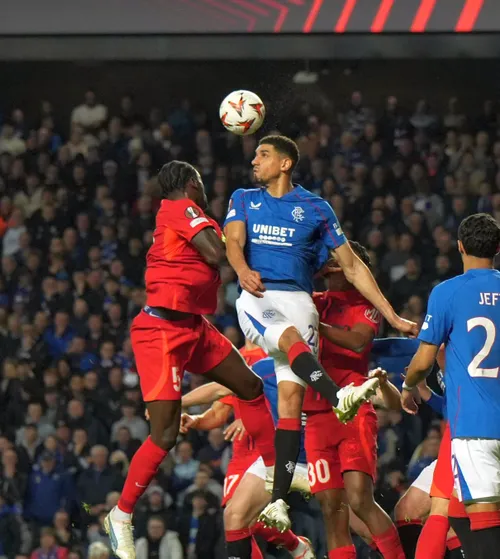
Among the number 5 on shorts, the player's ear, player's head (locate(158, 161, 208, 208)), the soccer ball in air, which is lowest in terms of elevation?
the number 5 on shorts

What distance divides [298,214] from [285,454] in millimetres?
1482

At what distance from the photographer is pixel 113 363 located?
43.9 ft

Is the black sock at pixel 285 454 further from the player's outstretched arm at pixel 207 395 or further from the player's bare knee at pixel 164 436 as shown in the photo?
the player's outstretched arm at pixel 207 395

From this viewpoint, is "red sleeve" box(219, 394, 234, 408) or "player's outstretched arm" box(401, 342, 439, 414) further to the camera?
"red sleeve" box(219, 394, 234, 408)

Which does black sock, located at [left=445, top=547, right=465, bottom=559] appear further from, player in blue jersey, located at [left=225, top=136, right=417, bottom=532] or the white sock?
the white sock

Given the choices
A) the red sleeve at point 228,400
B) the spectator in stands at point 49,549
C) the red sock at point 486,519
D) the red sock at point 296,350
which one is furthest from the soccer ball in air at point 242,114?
the spectator in stands at point 49,549

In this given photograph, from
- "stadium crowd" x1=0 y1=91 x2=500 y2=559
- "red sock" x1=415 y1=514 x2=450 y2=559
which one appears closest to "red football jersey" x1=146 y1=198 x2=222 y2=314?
"red sock" x1=415 y1=514 x2=450 y2=559

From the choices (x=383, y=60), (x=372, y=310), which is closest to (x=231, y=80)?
(x=383, y=60)

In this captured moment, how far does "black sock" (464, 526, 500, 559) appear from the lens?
638 cm

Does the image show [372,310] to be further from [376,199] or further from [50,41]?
[50,41]

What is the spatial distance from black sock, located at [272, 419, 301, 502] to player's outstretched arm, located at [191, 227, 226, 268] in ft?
3.41

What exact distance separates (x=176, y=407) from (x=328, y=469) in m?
1.13

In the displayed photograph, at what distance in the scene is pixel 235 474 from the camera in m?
8.54

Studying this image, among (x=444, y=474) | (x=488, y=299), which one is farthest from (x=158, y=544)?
(x=488, y=299)
